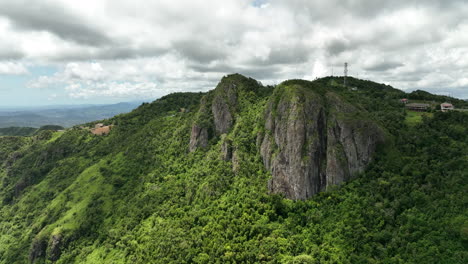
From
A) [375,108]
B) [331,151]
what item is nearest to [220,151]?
[331,151]

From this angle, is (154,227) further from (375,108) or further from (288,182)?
(375,108)

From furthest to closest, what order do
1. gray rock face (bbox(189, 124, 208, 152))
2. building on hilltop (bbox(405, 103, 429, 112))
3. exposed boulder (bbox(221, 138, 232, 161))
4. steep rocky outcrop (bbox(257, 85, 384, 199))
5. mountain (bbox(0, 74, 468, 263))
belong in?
1. gray rock face (bbox(189, 124, 208, 152))
2. building on hilltop (bbox(405, 103, 429, 112))
3. exposed boulder (bbox(221, 138, 232, 161))
4. steep rocky outcrop (bbox(257, 85, 384, 199))
5. mountain (bbox(0, 74, 468, 263))

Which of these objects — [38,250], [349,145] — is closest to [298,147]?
[349,145]

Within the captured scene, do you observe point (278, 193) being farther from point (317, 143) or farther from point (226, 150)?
point (226, 150)

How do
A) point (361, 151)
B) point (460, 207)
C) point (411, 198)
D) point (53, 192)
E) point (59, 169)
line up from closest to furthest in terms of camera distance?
point (460, 207)
point (411, 198)
point (361, 151)
point (53, 192)
point (59, 169)

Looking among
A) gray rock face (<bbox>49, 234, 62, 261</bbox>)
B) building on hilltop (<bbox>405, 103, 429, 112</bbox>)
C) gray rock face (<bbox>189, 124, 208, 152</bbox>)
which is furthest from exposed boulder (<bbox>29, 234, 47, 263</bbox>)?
building on hilltop (<bbox>405, 103, 429, 112</bbox>)

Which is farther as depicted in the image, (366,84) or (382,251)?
(366,84)

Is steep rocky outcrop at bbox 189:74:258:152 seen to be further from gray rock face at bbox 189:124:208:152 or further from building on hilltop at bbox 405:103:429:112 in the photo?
building on hilltop at bbox 405:103:429:112
